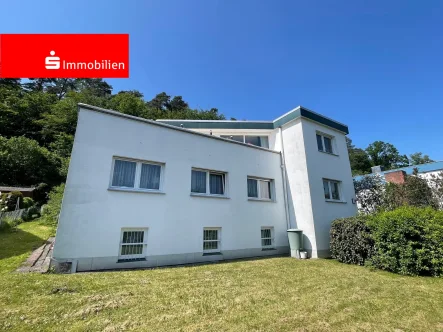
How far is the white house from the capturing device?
6805 mm

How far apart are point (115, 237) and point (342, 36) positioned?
49.1 ft

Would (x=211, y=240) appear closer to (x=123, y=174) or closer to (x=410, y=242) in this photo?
(x=123, y=174)

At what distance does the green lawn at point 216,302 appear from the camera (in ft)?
10.6

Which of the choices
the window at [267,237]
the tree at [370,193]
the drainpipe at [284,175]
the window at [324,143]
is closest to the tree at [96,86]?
the drainpipe at [284,175]

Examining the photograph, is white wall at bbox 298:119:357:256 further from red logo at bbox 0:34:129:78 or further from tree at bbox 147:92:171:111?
tree at bbox 147:92:171:111

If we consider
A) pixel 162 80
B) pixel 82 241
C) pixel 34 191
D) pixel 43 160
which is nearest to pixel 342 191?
pixel 82 241

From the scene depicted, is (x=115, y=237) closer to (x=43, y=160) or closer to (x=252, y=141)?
(x=252, y=141)

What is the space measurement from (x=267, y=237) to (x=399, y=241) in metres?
5.30

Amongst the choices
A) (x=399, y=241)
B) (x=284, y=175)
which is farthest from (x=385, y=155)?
(x=399, y=241)

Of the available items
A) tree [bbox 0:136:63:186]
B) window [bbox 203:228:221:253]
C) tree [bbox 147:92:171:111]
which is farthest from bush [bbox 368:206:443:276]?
tree [bbox 147:92:171:111]

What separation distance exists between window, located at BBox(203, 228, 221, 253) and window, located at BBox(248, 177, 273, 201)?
8.84 ft

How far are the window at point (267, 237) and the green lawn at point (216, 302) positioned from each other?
4.10 meters

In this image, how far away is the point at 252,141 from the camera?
539 inches

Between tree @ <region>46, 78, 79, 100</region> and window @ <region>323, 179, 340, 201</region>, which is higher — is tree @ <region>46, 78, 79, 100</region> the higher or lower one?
the higher one
